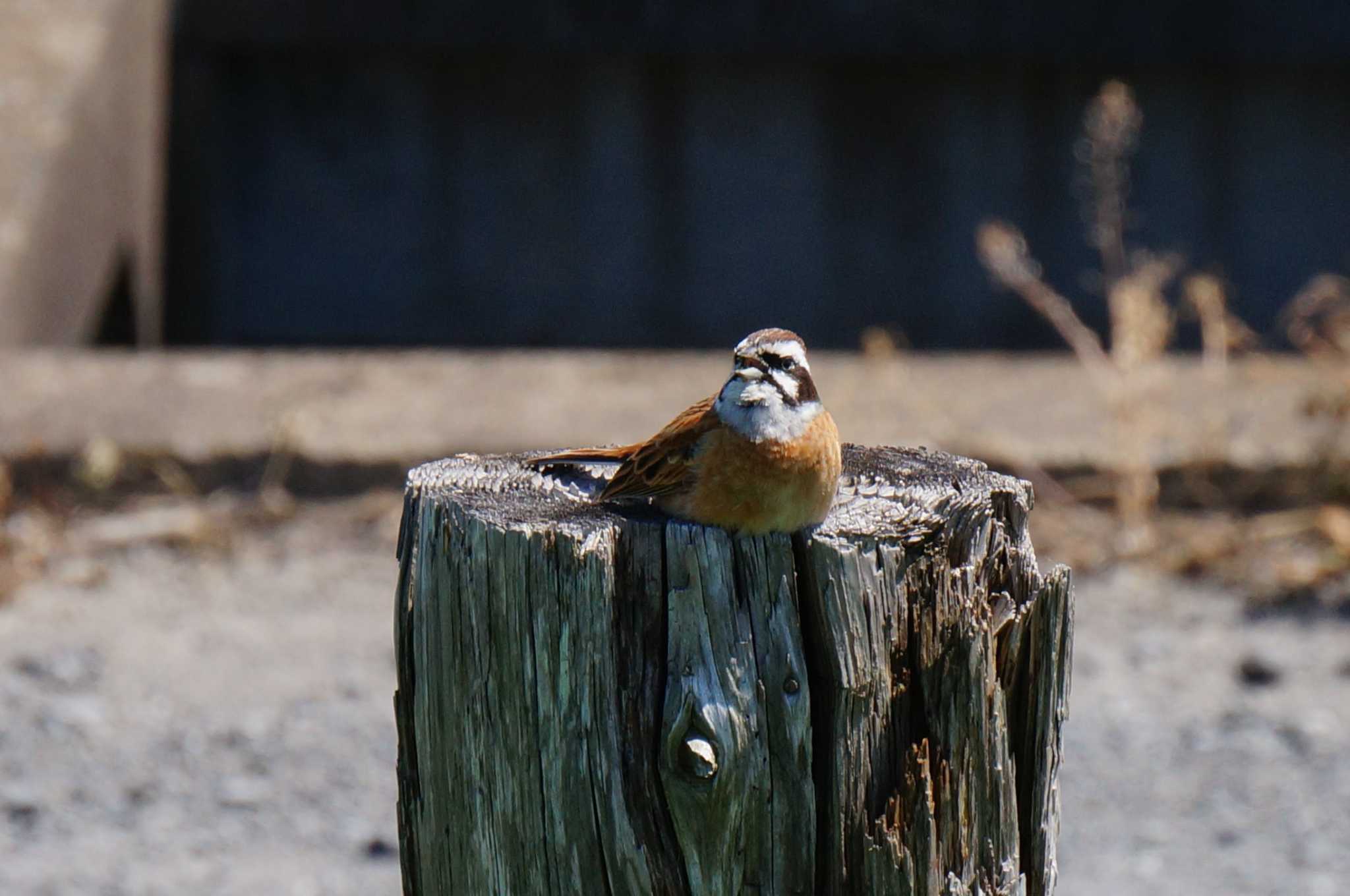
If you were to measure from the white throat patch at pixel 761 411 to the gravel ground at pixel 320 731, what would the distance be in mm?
1832

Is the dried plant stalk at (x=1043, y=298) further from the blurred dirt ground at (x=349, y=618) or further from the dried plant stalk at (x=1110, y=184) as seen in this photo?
the dried plant stalk at (x=1110, y=184)

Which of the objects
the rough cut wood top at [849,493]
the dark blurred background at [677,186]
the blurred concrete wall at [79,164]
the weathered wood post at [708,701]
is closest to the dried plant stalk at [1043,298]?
the dark blurred background at [677,186]

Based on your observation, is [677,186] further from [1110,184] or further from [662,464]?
[662,464]

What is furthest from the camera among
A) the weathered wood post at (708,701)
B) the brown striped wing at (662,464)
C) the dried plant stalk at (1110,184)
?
the dried plant stalk at (1110,184)

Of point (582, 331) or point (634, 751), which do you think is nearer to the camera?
point (634, 751)

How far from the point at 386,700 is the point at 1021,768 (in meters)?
2.54

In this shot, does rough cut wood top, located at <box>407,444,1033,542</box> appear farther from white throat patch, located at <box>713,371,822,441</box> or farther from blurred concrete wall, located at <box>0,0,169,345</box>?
blurred concrete wall, located at <box>0,0,169,345</box>

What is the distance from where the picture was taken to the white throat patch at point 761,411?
7.00ft

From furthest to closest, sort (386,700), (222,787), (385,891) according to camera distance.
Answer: (386,700), (222,787), (385,891)

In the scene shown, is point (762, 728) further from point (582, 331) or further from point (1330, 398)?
point (582, 331)

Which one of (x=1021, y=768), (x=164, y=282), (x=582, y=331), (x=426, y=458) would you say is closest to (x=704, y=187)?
(x=582, y=331)

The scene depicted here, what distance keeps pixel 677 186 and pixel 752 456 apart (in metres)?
6.35

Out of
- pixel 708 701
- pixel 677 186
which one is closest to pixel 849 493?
pixel 708 701

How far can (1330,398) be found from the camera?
5430 mm
